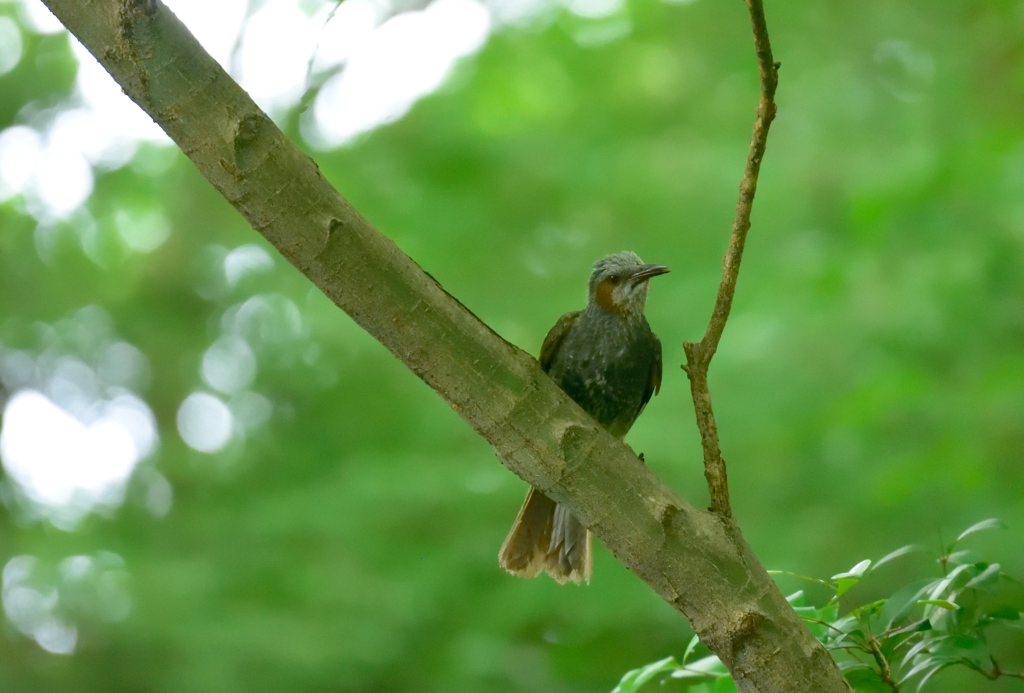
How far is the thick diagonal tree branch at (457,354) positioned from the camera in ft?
4.46

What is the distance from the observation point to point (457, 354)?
4.89 feet

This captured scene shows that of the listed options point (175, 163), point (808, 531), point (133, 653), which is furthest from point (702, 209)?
point (133, 653)

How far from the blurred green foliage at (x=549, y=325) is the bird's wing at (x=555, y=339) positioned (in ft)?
3.14

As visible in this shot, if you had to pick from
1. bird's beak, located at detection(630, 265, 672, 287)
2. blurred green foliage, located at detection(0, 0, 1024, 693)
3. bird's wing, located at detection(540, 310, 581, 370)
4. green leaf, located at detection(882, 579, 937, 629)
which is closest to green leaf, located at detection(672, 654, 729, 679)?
green leaf, located at detection(882, 579, 937, 629)

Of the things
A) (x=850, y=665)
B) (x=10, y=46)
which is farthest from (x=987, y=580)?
(x=10, y=46)

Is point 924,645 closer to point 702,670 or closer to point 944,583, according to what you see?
point 944,583

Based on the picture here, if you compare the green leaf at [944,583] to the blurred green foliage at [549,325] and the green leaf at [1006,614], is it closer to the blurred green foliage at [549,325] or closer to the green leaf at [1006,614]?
the green leaf at [1006,614]

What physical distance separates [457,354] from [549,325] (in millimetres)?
2399

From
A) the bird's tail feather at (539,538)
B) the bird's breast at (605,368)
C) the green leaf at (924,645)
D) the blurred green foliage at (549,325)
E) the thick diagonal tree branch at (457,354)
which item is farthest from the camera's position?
the blurred green foliage at (549,325)

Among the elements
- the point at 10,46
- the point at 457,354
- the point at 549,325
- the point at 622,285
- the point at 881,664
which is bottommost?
the point at 881,664

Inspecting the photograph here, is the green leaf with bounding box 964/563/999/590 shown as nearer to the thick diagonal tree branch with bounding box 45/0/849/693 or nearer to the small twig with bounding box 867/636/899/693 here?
the small twig with bounding box 867/636/899/693

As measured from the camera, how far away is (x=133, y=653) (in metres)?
4.36

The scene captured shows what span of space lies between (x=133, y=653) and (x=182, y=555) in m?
0.62

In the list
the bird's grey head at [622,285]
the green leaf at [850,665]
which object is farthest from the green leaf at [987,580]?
the bird's grey head at [622,285]
